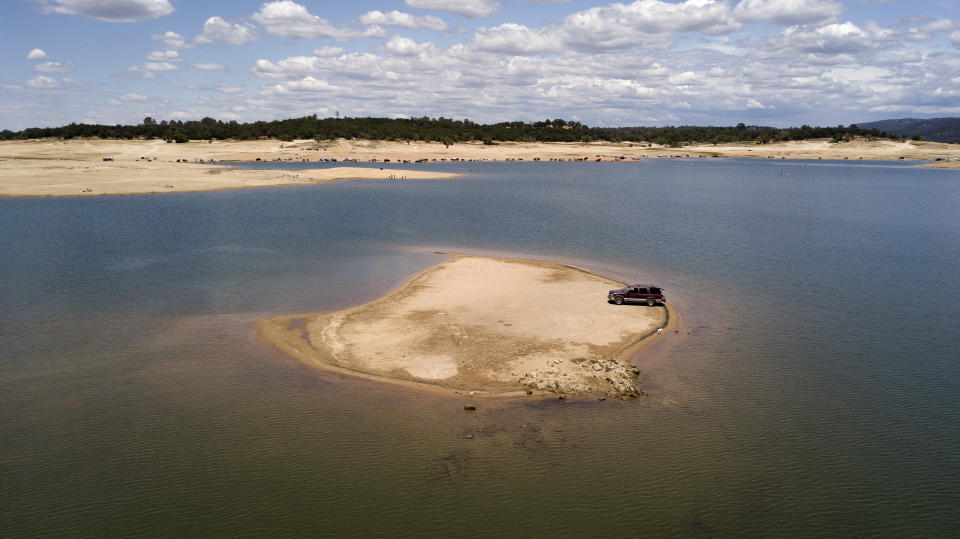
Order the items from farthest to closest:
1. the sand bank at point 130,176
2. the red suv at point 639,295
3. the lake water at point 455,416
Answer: the sand bank at point 130,176
the red suv at point 639,295
the lake water at point 455,416

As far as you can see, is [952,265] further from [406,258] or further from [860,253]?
[406,258]

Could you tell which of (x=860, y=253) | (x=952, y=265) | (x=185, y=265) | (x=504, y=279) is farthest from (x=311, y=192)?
(x=952, y=265)

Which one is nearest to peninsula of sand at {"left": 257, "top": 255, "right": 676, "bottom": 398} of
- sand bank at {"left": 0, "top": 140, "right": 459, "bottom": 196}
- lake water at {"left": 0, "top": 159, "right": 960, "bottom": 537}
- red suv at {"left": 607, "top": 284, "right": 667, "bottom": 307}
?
red suv at {"left": 607, "top": 284, "right": 667, "bottom": 307}

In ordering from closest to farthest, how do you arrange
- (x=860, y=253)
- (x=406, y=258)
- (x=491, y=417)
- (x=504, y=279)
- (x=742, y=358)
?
(x=491, y=417) → (x=742, y=358) → (x=504, y=279) → (x=406, y=258) → (x=860, y=253)

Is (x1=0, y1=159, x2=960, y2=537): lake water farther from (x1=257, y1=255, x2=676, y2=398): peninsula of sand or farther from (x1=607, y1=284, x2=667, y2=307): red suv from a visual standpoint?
(x1=607, y1=284, x2=667, y2=307): red suv

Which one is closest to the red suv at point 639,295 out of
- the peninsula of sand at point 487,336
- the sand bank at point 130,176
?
the peninsula of sand at point 487,336

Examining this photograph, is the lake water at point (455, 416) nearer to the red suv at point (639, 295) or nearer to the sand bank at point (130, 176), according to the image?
the red suv at point (639, 295)

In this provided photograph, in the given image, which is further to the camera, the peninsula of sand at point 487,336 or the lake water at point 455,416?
the peninsula of sand at point 487,336
